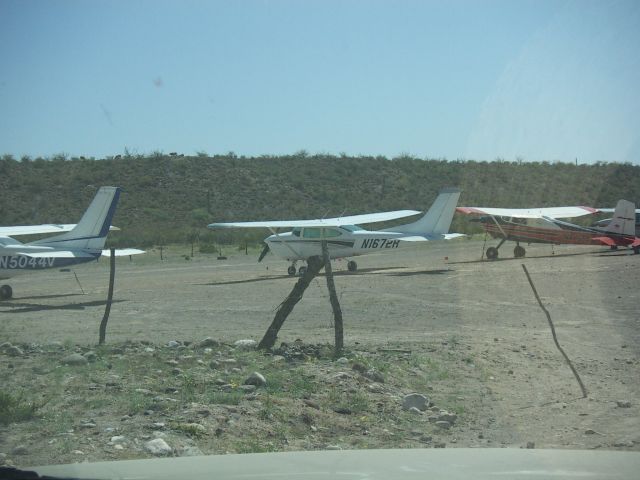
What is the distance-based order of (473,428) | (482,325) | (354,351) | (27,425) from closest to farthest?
(27,425) → (473,428) → (354,351) → (482,325)

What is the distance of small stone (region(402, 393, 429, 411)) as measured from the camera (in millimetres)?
9266

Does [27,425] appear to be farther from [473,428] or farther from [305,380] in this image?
[473,428]

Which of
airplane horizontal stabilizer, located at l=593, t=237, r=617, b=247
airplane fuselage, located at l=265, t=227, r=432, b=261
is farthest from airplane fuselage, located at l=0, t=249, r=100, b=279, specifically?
airplane horizontal stabilizer, located at l=593, t=237, r=617, b=247

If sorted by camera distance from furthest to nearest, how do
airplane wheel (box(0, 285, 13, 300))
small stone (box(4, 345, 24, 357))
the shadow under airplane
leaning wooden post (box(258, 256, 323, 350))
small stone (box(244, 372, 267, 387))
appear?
airplane wheel (box(0, 285, 13, 300)), the shadow under airplane, leaning wooden post (box(258, 256, 323, 350)), small stone (box(4, 345, 24, 357)), small stone (box(244, 372, 267, 387))

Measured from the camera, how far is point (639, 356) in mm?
12148

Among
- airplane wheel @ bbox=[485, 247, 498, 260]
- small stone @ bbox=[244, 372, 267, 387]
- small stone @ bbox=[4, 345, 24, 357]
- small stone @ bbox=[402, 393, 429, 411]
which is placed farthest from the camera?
airplane wheel @ bbox=[485, 247, 498, 260]

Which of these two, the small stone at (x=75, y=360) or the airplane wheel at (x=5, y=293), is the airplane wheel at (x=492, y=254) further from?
the small stone at (x=75, y=360)

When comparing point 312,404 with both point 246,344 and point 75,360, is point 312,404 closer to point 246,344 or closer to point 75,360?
point 75,360

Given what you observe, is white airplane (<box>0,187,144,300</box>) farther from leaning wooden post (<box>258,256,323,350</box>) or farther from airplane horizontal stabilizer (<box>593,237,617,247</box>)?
airplane horizontal stabilizer (<box>593,237,617,247</box>)

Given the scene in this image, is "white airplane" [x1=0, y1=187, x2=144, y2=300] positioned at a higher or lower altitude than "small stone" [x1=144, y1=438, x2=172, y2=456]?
higher

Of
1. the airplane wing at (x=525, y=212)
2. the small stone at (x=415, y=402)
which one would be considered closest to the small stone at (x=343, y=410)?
the small stone at (x=415, y=402)

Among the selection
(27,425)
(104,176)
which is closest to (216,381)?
(27,425)

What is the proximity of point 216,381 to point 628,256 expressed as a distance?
2433 centimetres

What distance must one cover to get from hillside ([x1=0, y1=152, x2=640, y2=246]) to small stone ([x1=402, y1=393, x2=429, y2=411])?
150ft
